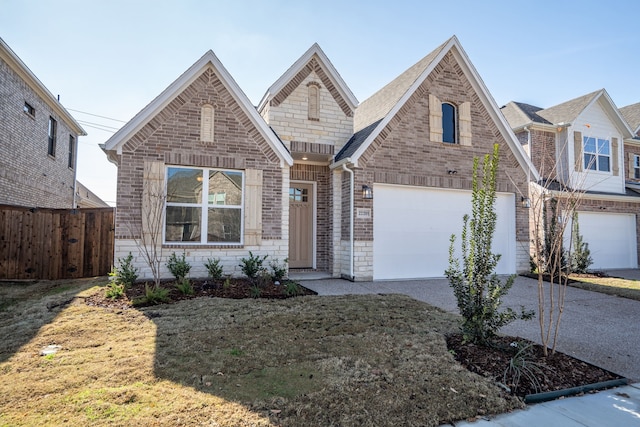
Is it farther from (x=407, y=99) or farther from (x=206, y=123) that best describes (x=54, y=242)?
(x=407, y=99)

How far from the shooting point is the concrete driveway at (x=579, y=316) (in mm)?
4492

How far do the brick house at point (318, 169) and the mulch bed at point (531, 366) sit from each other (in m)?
5.50

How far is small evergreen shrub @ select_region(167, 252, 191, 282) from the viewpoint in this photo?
8.13m

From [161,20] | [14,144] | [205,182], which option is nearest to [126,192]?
[205,182]

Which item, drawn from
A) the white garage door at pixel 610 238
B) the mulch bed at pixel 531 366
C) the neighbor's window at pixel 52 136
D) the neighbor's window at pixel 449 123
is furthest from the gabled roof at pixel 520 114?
the neighbor's window at pixel 52 136

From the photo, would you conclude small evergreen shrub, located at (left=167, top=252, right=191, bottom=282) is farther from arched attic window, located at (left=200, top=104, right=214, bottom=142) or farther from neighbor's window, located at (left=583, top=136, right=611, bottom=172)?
neighbor's window, located at (left=583, top=136, right=611, bottom=172)

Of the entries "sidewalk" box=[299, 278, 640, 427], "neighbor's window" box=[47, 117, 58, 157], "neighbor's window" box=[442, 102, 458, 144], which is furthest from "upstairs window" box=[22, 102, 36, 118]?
"neighbor's window" box=[442, 102, 458, 144]

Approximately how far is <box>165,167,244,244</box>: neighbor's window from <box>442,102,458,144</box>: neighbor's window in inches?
243

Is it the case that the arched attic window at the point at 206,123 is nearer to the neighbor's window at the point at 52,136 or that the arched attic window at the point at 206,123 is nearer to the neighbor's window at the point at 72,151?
the neighbor's window at the point at 52,136

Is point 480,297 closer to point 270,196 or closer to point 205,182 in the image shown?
point 270,196

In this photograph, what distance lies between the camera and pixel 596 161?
15.0 metres

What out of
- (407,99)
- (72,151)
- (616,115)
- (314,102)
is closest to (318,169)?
(314,102)

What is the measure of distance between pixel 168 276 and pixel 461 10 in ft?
31.5

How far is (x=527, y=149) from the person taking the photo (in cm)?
1459
